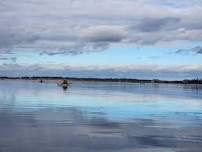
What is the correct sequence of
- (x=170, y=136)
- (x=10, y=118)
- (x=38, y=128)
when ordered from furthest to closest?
1. (x=10, y=118)
2. (x=38, y=128)
3. (x=170, y=136)

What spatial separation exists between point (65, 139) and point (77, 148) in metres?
2.43

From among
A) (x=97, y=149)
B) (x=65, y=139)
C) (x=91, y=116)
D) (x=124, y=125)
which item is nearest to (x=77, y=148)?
(x=97, y=149)

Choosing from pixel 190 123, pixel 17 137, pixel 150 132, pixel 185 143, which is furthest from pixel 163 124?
pixel 17 137

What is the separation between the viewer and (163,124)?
2938 cm

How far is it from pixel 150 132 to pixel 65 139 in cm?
533

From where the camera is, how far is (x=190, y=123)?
99.6 feet

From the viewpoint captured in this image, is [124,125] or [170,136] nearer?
[170,136]

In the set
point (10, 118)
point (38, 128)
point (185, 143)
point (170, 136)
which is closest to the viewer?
point (185, 143)

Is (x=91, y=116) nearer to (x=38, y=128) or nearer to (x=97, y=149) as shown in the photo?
(x=38, y=128)

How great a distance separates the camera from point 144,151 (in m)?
18.8

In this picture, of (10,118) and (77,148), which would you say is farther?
(10,118)

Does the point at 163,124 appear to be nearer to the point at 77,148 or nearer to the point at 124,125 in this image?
the point at 124,125

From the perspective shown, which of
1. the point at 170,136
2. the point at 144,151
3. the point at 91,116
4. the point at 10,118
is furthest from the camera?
the point at 91,116

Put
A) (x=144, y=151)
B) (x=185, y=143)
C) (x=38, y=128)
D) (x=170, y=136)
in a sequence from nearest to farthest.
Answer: (x=144, y=151)
(x=185, y=143)
(x=170, y=136)
(x=38, y=128)
